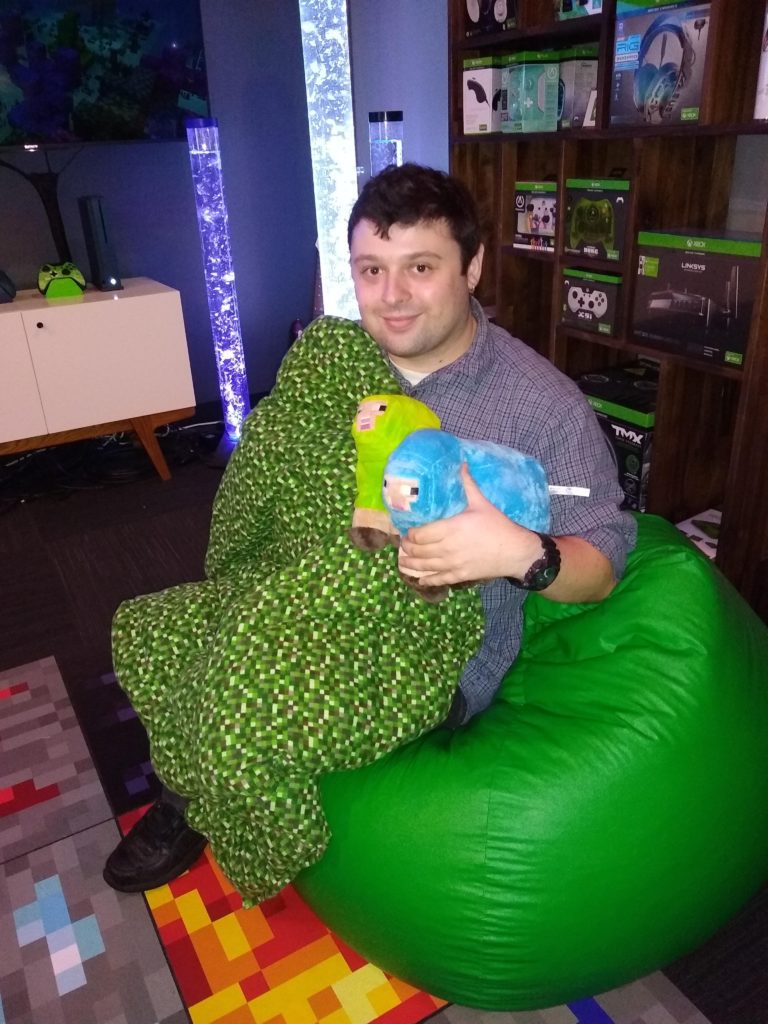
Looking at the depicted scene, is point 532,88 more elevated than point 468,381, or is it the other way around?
point 532,88

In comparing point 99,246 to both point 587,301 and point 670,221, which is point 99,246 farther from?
point 670,221

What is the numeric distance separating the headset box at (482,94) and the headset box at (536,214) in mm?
197

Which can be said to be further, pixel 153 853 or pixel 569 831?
pixel 153 853

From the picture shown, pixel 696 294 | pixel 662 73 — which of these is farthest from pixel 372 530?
pixel 662 73

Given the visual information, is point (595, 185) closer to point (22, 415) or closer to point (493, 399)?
point (493, 399)

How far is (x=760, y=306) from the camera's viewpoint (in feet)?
5.58

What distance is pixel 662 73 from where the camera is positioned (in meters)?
1.78

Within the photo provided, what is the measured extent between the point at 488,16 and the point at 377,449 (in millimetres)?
1886

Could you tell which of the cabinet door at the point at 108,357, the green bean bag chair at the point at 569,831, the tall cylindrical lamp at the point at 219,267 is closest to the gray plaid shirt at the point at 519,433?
the green bean bag chair at the point at 569,831

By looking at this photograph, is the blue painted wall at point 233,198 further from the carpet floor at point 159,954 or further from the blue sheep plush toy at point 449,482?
the blue sheep plush toy at point 449,482

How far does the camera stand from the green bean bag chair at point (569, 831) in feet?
3.47

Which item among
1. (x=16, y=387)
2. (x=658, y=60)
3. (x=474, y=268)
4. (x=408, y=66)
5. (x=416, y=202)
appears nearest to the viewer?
(x=416, y=202)

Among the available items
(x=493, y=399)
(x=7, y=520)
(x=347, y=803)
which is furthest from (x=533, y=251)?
(x=7, y=520)

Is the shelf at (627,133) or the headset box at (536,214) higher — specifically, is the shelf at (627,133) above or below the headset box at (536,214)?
above
